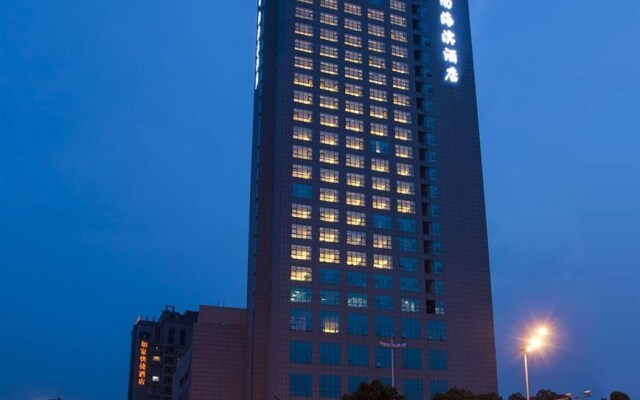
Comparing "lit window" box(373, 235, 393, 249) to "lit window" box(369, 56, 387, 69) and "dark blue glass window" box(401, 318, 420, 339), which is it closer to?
"dark blue glass window" box(401, 318, 420, 339)

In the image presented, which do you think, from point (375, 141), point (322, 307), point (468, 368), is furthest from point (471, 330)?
point (375, 141)

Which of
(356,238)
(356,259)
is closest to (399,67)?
(356,238)

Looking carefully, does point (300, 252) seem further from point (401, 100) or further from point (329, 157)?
point (401, 100)

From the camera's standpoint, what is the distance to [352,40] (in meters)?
141

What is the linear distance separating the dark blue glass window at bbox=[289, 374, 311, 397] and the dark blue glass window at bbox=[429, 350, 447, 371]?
76.1ft

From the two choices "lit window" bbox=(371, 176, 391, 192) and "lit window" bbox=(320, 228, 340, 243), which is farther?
"lit window" bbox=(371, 176, 391, 192)

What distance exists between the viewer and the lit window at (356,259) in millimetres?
127812

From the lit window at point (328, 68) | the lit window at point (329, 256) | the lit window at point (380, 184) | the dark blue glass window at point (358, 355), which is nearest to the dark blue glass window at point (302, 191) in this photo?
the lit window at point (329, 256)

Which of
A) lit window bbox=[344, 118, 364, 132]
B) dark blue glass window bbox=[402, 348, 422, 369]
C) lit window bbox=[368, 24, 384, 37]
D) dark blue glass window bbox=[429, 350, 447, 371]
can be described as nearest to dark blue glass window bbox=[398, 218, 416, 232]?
lit window bbox=[344, 118, 364, 132]

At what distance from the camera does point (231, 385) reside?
422 ft

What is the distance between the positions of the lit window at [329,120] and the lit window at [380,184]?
1227 centimetres

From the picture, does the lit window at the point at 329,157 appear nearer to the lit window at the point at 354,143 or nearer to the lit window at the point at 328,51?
the lit window at the point at 354,143

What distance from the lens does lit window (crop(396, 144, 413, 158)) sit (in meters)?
138

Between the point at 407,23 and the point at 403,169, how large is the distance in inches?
1255
